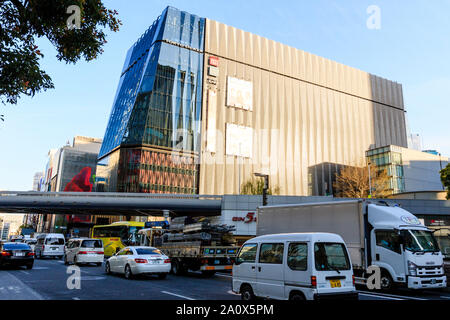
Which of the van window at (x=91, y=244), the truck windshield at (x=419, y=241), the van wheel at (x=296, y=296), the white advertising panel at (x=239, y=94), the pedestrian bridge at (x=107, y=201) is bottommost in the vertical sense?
the van wheel at (x=296, y=296)

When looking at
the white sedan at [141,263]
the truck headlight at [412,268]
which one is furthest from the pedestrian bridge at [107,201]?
the truck headlight at [412,268]

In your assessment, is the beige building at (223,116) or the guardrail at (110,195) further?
the beige building at (223,116)

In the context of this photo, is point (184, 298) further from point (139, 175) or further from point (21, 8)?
point (139, 175)

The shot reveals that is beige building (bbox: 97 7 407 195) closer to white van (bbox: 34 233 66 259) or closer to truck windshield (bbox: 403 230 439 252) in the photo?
white van (bbox: 34 233 66 259)

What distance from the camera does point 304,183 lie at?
78.8 meters

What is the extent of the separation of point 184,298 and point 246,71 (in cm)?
7093

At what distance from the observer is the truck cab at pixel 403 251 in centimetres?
1233

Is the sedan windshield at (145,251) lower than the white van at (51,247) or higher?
higher

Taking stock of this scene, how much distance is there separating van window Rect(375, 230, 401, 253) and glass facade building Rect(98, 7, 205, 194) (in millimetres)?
54370

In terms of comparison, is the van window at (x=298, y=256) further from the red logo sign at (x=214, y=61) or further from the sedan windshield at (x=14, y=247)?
the red logo sign at (x=214, y=61)

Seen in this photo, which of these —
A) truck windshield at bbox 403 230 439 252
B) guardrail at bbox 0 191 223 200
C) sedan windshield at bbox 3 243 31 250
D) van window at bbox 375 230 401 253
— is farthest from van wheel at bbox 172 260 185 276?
guardrail at bbox 0 191 223 200

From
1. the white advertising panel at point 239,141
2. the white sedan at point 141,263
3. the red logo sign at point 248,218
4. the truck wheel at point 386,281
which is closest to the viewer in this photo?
the truck wheel at point 386,281

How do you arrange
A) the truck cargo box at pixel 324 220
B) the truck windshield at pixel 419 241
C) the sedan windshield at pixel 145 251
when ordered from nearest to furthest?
the truck windshield at pixel 419 241 < the truck cargo box at pixel 324 220 < the sedan windshield at pixel 145 251
